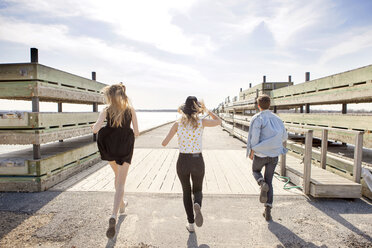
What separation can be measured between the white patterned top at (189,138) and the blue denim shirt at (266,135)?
1174 mm

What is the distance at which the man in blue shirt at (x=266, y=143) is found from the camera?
3.60m

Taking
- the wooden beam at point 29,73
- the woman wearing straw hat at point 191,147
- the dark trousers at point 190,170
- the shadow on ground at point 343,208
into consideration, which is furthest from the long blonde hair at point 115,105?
the shadow on ground at point 343,208

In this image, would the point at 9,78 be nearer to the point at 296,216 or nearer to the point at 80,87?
the point at 80,87

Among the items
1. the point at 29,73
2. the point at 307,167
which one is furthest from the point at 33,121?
the point at 307,167

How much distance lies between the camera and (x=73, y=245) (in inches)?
114

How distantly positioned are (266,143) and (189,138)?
142 centimetres

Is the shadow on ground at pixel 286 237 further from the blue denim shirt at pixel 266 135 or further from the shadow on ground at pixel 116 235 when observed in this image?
the shadow on ground at pixel 116 235

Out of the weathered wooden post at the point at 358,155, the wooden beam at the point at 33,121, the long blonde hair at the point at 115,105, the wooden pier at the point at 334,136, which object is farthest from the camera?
the wooden beam at the point at 33,121

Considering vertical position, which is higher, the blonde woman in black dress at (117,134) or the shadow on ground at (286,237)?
the blonde woman in black dress at (117,134)

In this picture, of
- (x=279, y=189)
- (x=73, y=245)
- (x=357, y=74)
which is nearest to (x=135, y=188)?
(x=73, y=245)

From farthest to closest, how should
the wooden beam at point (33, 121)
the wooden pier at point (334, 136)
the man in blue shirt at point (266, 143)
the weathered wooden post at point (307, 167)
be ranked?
the wooden beam at point (33, 121), the weathered wooden post at point (307, 167), the wooden pier at point (334, 136), the man in blue shirt at point (266, 143)

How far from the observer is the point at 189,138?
300 cm

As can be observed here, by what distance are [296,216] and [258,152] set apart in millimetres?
1279

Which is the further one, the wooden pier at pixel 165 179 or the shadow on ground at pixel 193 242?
the wooden pier at pixel 165 179
